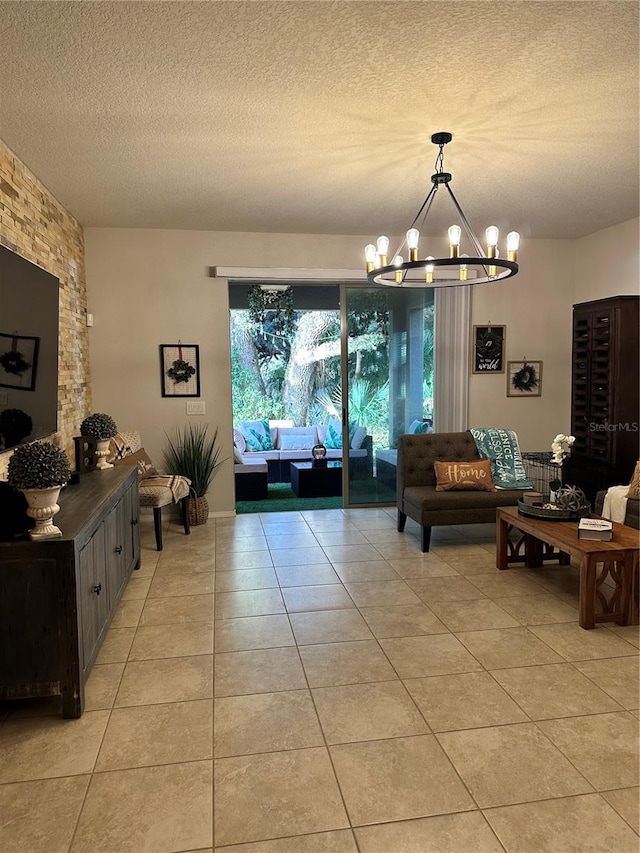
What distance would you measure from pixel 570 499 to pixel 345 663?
193 cm

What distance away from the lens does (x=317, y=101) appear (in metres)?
2.93

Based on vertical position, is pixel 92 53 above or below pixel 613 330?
above

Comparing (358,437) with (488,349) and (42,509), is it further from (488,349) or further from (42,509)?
(42,509)

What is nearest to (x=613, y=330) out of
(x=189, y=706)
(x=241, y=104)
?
(x=241, y=104)

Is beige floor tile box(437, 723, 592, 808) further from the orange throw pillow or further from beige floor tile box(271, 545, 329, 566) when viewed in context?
the orange throw pillow

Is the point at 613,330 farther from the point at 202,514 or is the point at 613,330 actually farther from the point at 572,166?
the point at 202,514

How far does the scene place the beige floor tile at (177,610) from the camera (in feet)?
11.0

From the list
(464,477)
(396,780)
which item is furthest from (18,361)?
(464,477)

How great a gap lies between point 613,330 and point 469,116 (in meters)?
2.88

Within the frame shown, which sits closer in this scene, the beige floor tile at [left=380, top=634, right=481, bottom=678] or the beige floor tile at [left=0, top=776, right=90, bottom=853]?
the beige floor tile at [left=0, top=776, right=90, bottom=853]

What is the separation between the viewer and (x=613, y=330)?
5.21 m

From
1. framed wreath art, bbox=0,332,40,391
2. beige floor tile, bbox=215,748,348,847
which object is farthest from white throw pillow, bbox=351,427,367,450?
beige floor tile, bbox=215,748,348,847

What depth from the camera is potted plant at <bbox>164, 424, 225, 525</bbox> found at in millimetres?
5566

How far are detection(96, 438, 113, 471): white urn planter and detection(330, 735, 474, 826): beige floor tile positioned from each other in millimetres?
2654
